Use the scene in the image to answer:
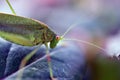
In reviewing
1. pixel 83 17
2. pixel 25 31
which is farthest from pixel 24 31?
pixel 83 17

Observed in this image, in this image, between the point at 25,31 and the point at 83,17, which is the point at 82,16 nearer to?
the point at 83,17

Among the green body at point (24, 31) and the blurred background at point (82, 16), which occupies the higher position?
the blurred background at point (82, 16)

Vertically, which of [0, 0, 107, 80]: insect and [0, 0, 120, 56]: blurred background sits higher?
[0, 0, 120, 56]: blurred background

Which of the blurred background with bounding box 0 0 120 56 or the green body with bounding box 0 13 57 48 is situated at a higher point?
the blurred background with bounding box 0 0 120 56

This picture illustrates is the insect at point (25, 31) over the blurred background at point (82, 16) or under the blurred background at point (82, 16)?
under

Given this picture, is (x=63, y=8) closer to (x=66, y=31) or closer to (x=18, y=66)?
(x=66, y=31)
